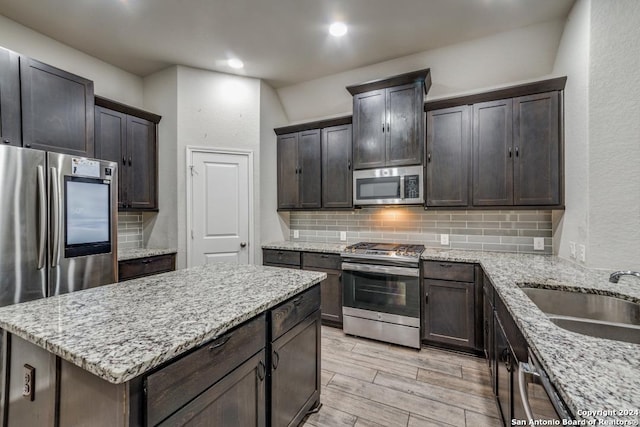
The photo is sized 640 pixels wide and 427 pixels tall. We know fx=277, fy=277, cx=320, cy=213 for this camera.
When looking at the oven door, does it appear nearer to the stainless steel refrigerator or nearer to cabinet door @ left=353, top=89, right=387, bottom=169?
cabinet door @ left=353, top=89, right=387, bottom=169

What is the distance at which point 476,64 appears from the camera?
3.07m

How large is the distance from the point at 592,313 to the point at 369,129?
253 centimetres

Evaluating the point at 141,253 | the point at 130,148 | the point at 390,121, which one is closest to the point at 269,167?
the point at 130,148

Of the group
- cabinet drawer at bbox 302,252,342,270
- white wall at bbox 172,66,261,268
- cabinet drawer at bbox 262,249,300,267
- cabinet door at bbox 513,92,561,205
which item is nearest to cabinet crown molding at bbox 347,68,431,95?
cabinet door at bbox 513,92,561,205

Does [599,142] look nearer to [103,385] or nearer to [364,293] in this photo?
[364,293]

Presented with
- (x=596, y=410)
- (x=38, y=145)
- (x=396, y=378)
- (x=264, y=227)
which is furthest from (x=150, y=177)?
(x=596, y=410)

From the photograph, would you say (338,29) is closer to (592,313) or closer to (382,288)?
(382,288)

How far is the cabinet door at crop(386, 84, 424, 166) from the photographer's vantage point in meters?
3.06

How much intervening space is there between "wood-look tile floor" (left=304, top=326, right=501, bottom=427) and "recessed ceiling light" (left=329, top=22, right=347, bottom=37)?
10.6ft

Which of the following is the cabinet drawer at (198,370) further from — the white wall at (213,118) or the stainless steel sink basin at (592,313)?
the white wall at (213,118)

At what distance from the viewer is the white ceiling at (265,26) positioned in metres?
2.43

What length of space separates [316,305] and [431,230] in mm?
2139

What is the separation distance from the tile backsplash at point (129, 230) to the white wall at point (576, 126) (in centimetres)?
469

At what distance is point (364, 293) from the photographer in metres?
3.07
